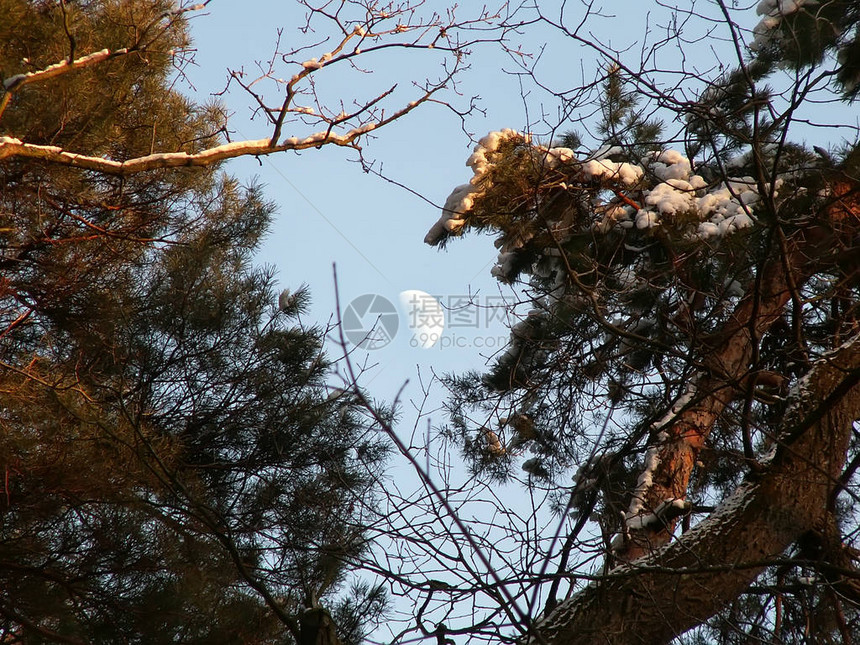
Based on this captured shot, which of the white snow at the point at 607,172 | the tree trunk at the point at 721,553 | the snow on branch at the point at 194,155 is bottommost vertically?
the tree trunk at the point at 721,553

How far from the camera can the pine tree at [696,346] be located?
2586 millimetres

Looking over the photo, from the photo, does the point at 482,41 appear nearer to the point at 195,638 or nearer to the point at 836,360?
the point at 836,360

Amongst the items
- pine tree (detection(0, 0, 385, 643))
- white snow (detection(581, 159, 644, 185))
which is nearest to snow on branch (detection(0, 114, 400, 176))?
pine tree (detection(0, 0, 385, 643))

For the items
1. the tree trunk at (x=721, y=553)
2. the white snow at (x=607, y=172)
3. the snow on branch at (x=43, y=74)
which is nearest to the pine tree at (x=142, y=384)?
the snow on branch at (x=43, y=74)

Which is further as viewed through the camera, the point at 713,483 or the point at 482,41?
the point at 713,483

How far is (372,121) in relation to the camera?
4352 millimetres

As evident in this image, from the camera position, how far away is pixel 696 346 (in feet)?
10.0

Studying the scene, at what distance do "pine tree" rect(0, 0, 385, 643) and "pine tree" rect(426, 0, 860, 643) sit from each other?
39.8 inches

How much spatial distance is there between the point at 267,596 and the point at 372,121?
2820 mm

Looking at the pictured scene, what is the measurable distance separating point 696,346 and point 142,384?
3616mm

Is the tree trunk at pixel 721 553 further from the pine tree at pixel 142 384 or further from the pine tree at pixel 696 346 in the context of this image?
the pine tree at pixel 142 384

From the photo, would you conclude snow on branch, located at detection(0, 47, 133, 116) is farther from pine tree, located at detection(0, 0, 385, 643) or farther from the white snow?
the white snow

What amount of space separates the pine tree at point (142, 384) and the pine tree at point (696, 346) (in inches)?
39.8

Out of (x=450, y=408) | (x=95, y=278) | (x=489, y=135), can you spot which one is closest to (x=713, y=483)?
(x=450, y=408)
